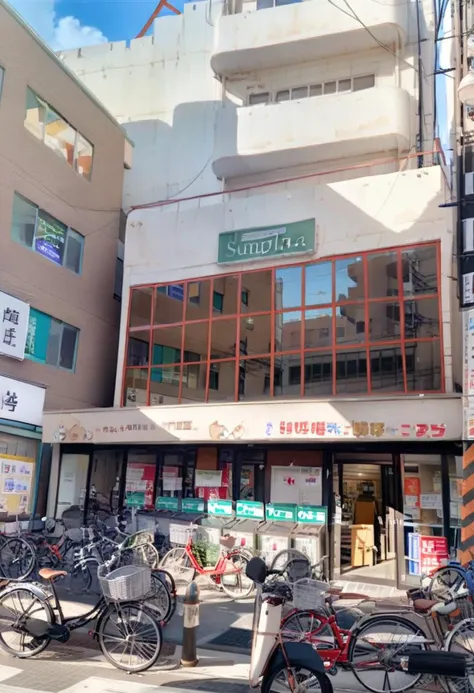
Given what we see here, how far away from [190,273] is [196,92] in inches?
438

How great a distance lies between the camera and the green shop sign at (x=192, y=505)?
13.1 metres

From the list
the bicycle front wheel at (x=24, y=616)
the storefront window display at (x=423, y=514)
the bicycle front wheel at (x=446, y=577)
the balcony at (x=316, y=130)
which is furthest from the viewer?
the balcony at (x=316, y=130)

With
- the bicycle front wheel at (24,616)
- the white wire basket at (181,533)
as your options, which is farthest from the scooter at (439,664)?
the white wire basket at (181,533)

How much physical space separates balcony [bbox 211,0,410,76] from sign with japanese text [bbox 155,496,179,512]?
14102mm

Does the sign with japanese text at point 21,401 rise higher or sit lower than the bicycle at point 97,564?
higher

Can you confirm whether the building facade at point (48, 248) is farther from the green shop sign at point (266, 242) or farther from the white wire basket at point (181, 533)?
the green shop sign at point (266, 242)

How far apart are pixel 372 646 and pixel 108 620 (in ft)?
9.17

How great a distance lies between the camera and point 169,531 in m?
12.7

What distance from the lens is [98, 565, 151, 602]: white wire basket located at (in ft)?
19.4

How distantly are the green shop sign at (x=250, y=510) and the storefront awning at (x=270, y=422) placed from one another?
1491 mm

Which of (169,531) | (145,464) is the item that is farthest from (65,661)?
(145,464)

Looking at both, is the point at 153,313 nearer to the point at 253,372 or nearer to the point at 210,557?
the point at 253,372

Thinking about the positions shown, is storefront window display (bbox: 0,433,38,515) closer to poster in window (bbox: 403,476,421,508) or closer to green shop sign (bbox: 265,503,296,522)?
green shop sign (bbox: 265,503,296,522)

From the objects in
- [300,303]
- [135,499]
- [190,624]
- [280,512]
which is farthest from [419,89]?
[190,624]
